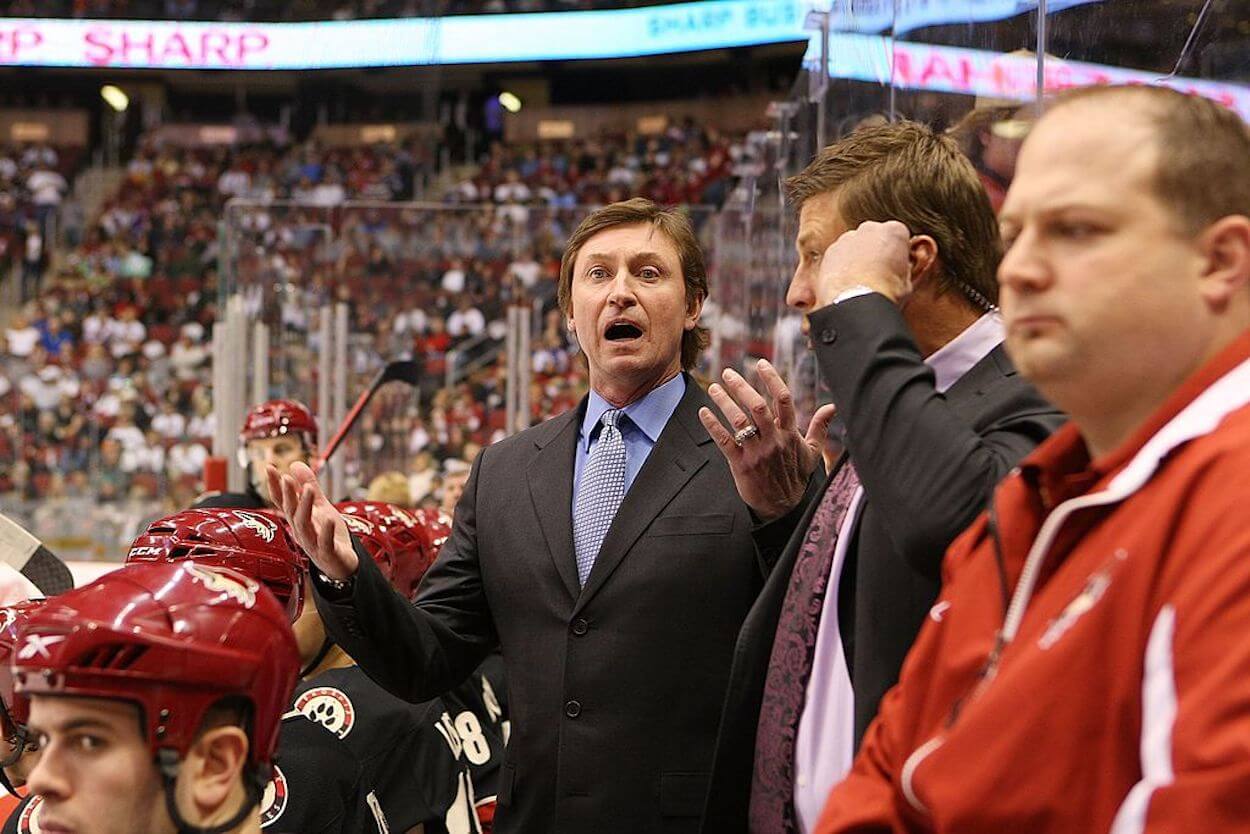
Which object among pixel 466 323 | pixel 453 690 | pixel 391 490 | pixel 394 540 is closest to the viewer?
pixel 453 690

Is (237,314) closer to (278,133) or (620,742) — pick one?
(620,742)

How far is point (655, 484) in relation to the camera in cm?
243

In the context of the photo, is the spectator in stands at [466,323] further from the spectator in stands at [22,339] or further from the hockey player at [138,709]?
the spectator in stands at [22,339]

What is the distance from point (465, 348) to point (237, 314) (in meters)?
1.28

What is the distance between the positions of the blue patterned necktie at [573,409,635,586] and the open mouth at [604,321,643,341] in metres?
0.13

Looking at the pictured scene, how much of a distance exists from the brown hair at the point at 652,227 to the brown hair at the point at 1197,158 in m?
1.52

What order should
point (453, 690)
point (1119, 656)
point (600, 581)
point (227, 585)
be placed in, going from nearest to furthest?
1. point (1119, 656)
2. point (227, 585)
3. point (600, 581)
4. point (453, 690)

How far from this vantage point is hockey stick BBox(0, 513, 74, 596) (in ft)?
11.8

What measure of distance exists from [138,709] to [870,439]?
82cm

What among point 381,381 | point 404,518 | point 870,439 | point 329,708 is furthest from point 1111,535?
point 381,381

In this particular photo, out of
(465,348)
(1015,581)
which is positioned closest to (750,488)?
(1015,581)

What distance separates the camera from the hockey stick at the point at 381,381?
24.1 feet

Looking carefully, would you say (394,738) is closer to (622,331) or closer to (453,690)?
(453,690)

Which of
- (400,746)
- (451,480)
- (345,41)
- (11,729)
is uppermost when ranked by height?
(345,41)
